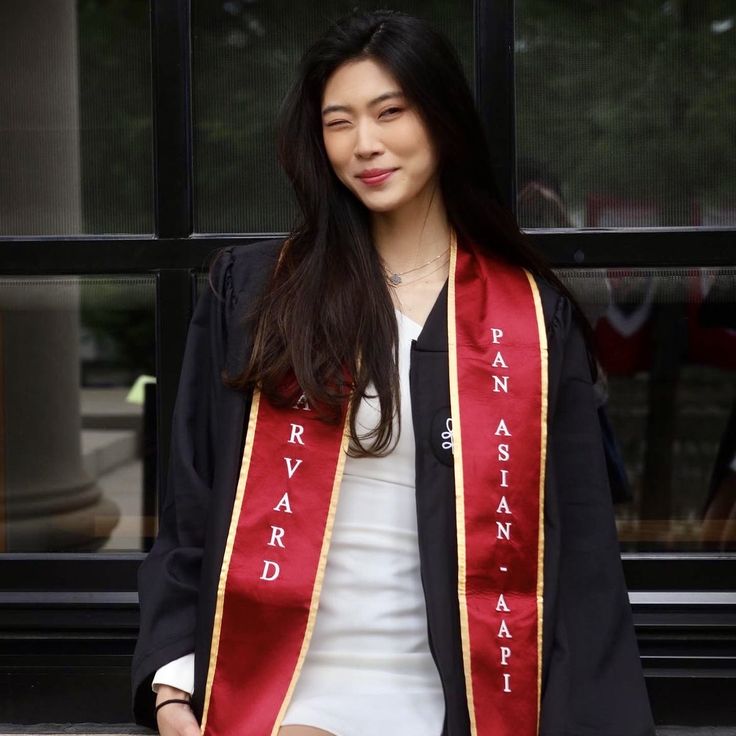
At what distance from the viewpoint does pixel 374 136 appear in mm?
2014

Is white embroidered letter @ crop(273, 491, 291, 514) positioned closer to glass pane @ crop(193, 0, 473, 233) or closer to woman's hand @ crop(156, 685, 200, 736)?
woman's hand @ crop(156, 685, 200, 736)

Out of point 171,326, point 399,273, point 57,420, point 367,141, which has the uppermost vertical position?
point 367,141

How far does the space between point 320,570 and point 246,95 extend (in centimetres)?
147

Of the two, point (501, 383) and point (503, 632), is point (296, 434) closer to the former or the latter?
point (501, 383)

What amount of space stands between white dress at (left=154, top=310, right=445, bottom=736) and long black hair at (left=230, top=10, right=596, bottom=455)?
0.06m

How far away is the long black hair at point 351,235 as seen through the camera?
6.53 feet

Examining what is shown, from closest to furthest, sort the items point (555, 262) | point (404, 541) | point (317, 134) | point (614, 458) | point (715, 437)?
1. point (404, 541)
2. point (317, 134)
3. point (555, 262)
4. point (614, 458)
5. point (715, 437)

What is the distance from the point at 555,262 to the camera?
2.95 metres

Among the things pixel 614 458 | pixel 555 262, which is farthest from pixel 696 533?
pixel 555 262

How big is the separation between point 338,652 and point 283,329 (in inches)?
21.8

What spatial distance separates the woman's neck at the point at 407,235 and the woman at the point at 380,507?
0.11 metres

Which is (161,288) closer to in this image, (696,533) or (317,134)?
(317,134)

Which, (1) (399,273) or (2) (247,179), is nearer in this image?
(1) (399,273)

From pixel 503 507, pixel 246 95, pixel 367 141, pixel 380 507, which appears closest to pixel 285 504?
pixel 380 507
